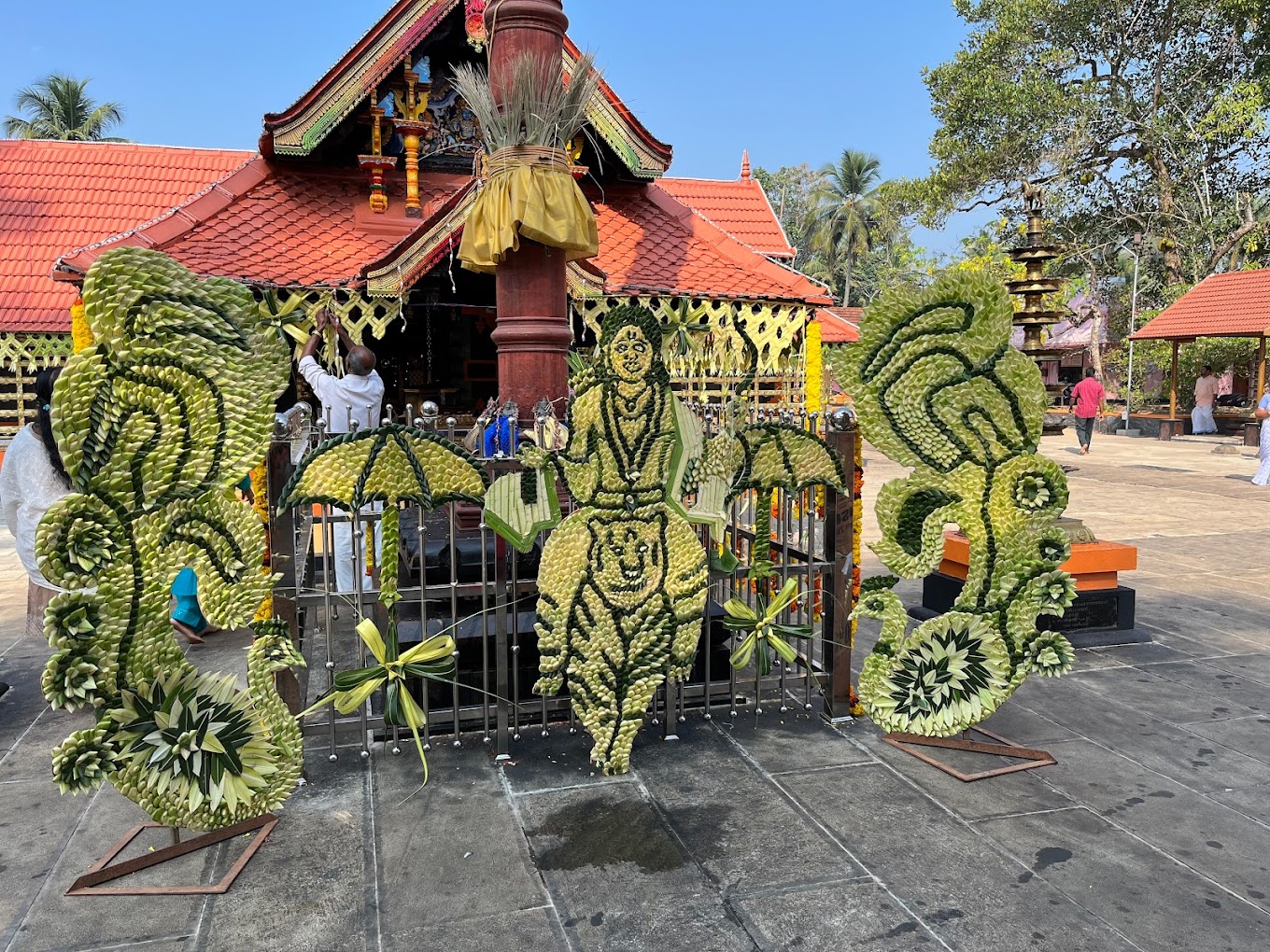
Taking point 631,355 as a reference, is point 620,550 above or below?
below

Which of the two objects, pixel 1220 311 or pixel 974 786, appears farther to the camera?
pixel 1220 311

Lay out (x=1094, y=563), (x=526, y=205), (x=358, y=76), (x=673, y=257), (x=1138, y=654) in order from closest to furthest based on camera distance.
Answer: (x=526, y=205), (x=1138, y=654), (x=1094, y=563), (x=358, y=76), (x=673, y=257)

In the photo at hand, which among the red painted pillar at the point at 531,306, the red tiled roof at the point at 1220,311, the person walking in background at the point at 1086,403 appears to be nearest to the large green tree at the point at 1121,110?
the red tiled roof at the point at 1220,311

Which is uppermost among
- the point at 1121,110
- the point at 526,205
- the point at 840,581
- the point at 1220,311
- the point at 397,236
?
the point at 1121,110

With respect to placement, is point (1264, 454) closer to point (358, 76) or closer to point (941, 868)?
point (941, 868)

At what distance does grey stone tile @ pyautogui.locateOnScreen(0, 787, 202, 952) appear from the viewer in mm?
2590

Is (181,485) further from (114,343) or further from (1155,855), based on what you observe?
(1155,855)

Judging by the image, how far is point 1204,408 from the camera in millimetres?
22828

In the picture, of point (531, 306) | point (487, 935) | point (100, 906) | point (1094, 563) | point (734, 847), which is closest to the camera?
point (487, 935)

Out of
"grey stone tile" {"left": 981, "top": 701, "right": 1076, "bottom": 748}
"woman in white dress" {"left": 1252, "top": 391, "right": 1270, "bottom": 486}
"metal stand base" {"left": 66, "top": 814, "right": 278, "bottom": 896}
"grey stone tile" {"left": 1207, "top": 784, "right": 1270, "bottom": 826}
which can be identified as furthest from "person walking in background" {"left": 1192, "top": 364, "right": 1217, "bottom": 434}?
"metal stand base" {"left": 66, "top": 814, "right": 278, "bottom": 896}

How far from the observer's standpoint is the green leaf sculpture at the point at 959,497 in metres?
3.73

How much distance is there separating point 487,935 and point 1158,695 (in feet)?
12.7

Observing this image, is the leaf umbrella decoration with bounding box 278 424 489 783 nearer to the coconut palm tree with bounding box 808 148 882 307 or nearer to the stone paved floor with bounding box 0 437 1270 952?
the stone paved floor with bounding box 0 437 1270 952

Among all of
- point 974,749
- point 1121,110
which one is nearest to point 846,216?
point 1121,110
